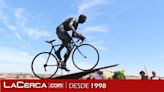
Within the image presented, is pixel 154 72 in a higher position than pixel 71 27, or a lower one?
lower

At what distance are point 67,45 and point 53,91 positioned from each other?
10.6 feet

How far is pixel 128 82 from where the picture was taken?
1911 cm

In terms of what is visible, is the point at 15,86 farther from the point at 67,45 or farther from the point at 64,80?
the point at 67,45

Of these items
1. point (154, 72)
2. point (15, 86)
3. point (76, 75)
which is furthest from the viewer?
point (154, 72)

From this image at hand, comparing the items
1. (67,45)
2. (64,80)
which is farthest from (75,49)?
(64,80)

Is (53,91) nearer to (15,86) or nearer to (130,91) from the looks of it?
(15,86)

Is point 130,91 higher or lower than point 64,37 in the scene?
lower

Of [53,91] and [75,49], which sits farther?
[75,49]

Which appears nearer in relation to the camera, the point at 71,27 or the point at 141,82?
the point at 141,82

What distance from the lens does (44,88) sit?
62.7 ft

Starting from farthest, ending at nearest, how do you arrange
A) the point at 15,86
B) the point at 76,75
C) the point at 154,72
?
1. the point at 154,72
2. the point at 76,75
3. the point at 15,86

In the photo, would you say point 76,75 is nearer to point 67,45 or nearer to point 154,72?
point 67,45

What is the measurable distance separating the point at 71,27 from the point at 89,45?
4.03 ft

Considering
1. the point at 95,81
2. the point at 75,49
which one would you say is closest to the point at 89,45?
the point at 75,49
